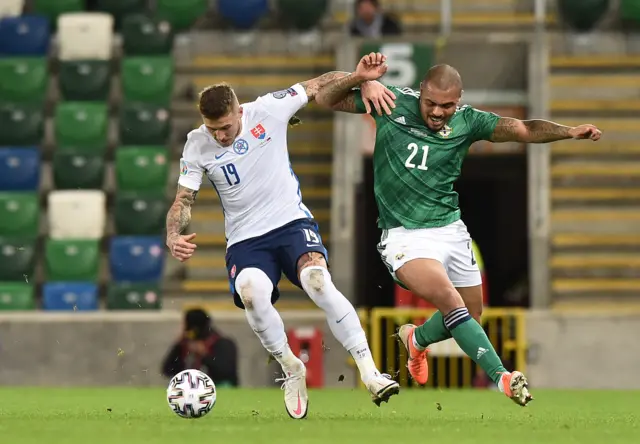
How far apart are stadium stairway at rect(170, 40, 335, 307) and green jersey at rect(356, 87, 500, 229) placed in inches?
323

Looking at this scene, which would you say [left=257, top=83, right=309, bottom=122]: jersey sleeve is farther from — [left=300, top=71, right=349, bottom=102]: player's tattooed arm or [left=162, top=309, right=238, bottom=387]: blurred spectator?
[left=162, top=309, right=238, bottom=387]: blurred spectator

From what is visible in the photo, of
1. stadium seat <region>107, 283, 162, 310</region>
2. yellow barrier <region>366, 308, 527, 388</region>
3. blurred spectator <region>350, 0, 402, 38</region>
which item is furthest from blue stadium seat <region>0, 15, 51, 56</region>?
yellow barrier <region>366, 308, 527, 388</region>

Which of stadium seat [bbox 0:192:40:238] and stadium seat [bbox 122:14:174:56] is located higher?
stadium seat [bbox 122:14:174:56]

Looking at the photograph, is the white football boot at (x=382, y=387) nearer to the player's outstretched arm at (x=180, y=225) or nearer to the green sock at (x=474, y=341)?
the green sock at (x=474, y=341)

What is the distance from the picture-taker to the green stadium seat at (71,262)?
17.0 m

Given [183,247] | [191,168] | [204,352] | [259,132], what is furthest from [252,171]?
[204,352]

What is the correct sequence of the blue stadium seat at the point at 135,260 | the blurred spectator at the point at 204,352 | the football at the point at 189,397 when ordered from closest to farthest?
the football at the point at 189,397, the blurred spectator at the point at 204,352, the blue stadium seat at the point at 135,260

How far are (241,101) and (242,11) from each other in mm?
1216

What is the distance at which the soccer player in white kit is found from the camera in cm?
843

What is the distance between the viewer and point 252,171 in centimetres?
873

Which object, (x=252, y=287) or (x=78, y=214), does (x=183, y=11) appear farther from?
(x=252, y=287)

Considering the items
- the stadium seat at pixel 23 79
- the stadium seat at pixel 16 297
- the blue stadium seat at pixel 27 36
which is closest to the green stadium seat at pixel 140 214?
the stadium seat at pixel 16 297

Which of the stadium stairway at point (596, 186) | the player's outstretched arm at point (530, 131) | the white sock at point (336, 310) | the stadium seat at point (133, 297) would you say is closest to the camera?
the white sock at point (336, 310)

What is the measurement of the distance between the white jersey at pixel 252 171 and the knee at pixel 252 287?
303 millimetres
